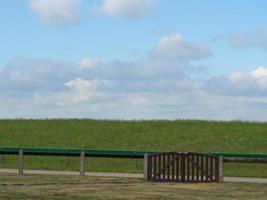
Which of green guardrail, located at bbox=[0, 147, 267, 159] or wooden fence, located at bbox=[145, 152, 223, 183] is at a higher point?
green guardrail, located at bbox=[0, 147, 267, 159]

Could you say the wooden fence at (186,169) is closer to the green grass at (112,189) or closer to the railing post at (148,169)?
the railing post at (148,169)

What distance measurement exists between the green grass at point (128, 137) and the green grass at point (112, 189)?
26.1 ft

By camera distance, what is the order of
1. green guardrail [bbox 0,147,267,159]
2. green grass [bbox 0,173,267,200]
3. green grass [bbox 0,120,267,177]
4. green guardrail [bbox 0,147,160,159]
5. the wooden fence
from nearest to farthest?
green grass [bbox 0,173,267,200]
the wooden fence
green guardrail [bbox 0,147,267,159]
green guardrail [bbox 0,147,160,159]
green grass [bbox 0,120,267,177]

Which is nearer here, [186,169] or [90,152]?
[186,169]

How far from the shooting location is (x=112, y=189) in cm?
1908

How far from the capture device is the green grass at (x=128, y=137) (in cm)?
3260

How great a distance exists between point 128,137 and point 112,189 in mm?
20739

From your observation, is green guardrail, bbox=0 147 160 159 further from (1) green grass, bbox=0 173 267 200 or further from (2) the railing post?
(1) green grass, bbox=0 173 267 200

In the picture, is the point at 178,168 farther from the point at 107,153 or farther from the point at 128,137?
the point at 128,137

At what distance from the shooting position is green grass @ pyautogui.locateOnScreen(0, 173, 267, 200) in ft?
55.5

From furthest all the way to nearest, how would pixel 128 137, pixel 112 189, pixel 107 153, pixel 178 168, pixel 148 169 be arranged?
pixel 128 137 < pixel 107 153 < pixel 148 169 < pixel 178 168 < pixel 112 189

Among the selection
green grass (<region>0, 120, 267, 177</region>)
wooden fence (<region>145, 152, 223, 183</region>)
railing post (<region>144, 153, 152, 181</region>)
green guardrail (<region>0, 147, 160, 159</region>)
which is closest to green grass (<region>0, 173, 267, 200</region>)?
railing post (<region>144, 153, 152, 181</region>)

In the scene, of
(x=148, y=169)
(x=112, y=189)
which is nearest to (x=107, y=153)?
(x=148, y=169)

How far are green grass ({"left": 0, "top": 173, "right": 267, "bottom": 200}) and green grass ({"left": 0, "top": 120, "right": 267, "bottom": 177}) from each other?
7957 mm
